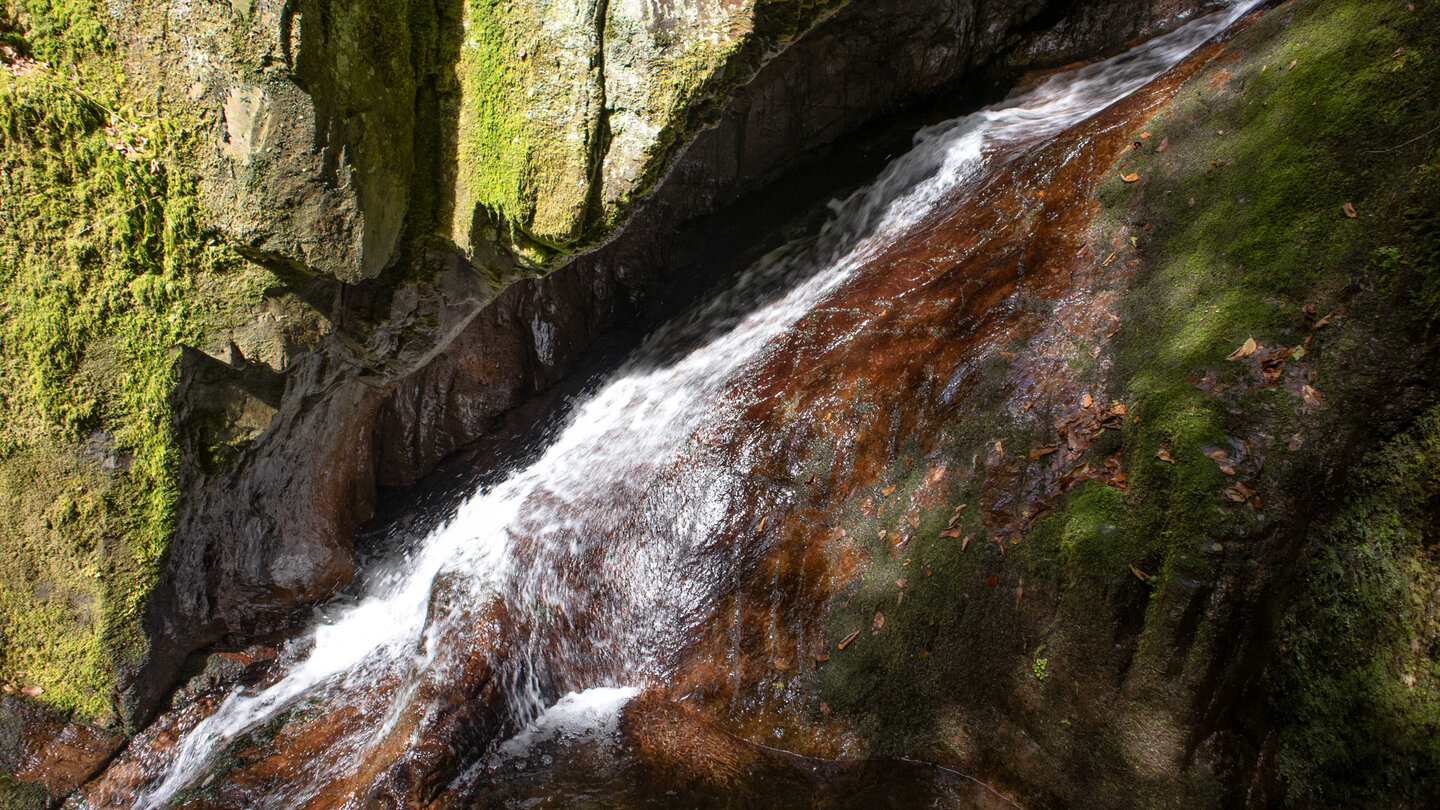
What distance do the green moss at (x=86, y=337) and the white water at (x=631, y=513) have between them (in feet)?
3.65

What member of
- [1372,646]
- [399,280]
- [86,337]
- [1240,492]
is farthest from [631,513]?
[1372,646]

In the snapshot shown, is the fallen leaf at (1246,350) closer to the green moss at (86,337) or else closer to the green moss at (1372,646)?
the green moss at (1372,646)

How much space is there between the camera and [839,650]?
3500mm

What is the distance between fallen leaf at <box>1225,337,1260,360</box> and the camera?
278cm

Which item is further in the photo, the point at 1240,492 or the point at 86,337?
the point at 86,337

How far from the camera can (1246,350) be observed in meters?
2.79

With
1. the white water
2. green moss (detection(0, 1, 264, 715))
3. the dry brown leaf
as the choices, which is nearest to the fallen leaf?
the dry brown leaf

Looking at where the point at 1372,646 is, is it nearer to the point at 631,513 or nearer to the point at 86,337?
the point at 631,513

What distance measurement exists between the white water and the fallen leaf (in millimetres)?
2195

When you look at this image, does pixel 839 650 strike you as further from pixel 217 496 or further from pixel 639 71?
pixel 217 496

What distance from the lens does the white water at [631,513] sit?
3922 mm

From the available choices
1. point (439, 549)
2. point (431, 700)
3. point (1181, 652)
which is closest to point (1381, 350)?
point (1181, 652)

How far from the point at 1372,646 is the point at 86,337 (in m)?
5.94

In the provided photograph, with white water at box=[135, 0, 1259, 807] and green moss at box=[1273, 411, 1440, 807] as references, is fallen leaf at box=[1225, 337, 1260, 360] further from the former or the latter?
white water at box=[135, 0, 1259, 807]
